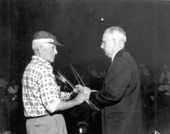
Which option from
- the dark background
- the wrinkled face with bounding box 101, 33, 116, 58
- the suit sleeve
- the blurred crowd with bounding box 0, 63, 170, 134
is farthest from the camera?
Answer: the dark background

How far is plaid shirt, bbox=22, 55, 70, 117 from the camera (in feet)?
9.36

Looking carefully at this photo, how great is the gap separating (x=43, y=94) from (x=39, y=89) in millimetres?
76

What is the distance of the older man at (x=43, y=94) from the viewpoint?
9.39 feet

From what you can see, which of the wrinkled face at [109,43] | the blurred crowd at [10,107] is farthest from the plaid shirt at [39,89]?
the blurred crowd at [10,107]

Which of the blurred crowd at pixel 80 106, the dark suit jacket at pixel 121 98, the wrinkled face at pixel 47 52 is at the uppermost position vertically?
the wrinkled face at pixel 47 52

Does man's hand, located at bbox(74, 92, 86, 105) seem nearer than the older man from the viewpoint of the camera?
No

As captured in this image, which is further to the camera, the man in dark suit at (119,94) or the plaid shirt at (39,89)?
the man in dark suit at (119,94)

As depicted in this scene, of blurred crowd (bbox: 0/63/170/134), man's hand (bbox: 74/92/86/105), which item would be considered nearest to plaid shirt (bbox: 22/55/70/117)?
man's hand (bbox: 74/92/86/105)

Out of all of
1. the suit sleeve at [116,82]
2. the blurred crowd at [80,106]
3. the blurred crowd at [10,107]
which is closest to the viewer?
the suit sleeve at [116,82]

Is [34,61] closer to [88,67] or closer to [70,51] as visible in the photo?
[88,67]

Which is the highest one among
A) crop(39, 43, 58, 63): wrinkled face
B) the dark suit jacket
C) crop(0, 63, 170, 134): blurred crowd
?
crop(39, 43, 58, 63): wrinkled face

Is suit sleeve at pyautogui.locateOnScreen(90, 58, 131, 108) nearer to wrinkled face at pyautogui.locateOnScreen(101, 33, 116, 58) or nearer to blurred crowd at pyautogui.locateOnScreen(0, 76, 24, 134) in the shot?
wrinkled face at pyautogui.locateOnScreen(101, 33, 116, 58)

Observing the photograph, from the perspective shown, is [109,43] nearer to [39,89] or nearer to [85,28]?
[39,89]

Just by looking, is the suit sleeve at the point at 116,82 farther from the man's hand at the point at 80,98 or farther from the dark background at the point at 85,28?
the dark background at the point at 85,28
